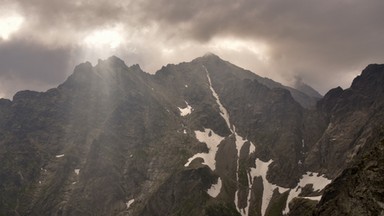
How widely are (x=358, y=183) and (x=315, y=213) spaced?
48264 millimetres

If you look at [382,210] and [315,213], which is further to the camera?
[315,213]

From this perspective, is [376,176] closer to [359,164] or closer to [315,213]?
[359,164]

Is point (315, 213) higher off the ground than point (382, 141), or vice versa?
point (382, 141)

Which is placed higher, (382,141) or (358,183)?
(382,141)

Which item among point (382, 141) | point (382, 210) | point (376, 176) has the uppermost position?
point (382, 141)

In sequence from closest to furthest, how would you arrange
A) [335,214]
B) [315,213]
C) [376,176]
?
[376,176]
[335,214]
[315,213]

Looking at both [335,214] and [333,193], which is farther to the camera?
[333,193]

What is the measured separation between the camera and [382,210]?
12444 cm

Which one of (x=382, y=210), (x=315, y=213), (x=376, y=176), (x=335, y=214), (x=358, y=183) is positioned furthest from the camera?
(x=315, y=213)

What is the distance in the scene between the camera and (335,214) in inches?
6324

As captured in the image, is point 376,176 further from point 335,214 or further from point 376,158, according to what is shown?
point 335,214

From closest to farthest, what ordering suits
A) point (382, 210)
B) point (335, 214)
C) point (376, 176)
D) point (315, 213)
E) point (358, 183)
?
1. point (382, 210)
2. point (376, 176)
3. point (358, 183)
4. point (335, 214)
5. point (315, 213)

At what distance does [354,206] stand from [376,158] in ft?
54.5

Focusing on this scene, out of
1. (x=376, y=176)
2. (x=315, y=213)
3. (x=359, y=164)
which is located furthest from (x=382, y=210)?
(x=315, y=213)
